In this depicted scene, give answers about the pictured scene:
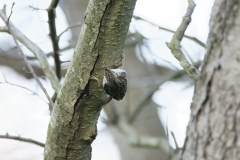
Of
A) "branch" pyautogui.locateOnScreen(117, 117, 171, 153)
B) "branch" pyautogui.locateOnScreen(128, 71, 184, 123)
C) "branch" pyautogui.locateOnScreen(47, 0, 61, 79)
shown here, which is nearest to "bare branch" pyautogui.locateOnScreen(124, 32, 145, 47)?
"branch" pyautogui.locateOnScreen(128, 71, 184, 123)

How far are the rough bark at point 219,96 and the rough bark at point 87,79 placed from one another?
44 centimetres

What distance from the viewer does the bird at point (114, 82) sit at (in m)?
1.03

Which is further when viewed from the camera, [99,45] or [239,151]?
[99,45]

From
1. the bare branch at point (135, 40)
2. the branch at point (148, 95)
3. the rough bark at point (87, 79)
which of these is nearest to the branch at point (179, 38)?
the rough bark at point (87, 79)

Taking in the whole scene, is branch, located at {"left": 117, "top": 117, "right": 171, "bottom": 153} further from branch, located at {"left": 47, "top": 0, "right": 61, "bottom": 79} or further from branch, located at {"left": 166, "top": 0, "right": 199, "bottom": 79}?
branch, located at {"left": 166, "top": 0, "right": 199, "bottom": 79}

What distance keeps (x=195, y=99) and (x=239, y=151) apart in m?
0.11

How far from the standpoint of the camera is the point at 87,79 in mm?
1045

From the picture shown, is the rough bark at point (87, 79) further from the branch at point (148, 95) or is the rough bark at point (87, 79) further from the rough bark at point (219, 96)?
the branch at point (148, 95)

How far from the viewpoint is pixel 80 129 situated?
112cm

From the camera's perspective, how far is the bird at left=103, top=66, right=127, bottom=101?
1.03m

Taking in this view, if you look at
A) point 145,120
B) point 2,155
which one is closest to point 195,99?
point 145,120

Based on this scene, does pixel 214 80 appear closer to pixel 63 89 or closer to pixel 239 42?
pixel 239 42

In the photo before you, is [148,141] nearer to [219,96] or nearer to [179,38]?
[179,38]

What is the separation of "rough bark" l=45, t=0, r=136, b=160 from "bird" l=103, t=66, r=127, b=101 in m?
0.02
